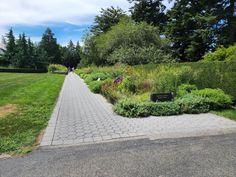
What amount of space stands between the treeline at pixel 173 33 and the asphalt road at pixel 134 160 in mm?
17624

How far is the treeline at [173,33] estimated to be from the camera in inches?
923

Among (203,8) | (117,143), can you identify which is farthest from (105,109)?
(203,8)

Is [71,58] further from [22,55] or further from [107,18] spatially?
[107,18]

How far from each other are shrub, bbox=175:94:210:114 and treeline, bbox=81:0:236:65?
14.1 m

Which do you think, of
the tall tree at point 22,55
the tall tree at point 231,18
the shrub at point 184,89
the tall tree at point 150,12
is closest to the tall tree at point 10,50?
the tall tree at point 22,55

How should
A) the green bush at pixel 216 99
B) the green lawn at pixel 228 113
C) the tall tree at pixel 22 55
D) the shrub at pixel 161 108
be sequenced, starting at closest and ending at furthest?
1. the green lawn at pixel 228 113
2. the shrub at pixel 161 108
3. the green bush at pixel 216 99
4. the tall tree at pixel 22 55

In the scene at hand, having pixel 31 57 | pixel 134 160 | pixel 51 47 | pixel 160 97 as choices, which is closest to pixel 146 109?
pixel 160 97

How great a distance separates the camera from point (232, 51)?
15508 millimetres

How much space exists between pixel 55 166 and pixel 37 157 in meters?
0.61

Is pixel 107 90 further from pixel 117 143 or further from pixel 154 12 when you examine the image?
pixel 154 12

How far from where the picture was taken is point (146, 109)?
779 centimetres

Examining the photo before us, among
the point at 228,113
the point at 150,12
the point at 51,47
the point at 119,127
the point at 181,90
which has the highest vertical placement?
the point at 150,12

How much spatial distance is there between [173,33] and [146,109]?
23.8 meters

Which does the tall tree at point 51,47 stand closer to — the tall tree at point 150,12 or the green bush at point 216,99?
the tall tree at point 150,12
